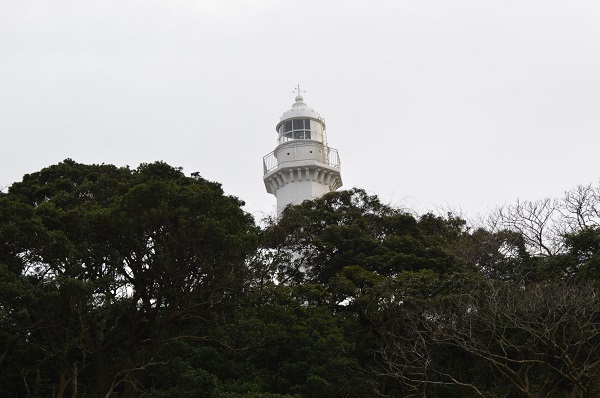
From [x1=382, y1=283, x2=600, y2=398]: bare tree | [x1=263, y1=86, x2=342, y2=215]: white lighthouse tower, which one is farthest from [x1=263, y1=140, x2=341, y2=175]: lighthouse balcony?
[x1=382, y1=283, x2=600, y2=398]: bare tree

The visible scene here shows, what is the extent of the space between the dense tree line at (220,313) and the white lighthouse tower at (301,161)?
43.3ft

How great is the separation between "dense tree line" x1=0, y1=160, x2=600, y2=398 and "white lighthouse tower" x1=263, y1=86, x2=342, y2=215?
1320cm

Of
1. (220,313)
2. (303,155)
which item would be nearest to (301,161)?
(303,155)

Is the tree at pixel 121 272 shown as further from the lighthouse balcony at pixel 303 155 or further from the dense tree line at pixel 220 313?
the lighthouse balcony at pixel 303 155

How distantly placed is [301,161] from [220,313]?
1671 centimetres

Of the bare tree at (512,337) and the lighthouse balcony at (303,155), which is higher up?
the lighthouse balcony at (303,155)

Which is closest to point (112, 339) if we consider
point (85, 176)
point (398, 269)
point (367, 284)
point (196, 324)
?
point (196, 324)

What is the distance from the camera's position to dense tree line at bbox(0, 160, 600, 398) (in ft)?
49.0

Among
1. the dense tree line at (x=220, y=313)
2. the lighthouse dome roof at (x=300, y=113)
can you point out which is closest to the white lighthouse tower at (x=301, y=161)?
the lighthouse dome roof at (x=300, y=113)

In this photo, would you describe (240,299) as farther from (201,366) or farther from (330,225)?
(330,225)

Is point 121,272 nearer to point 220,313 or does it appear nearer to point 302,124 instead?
point 220,313

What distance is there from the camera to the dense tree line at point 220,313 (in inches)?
588

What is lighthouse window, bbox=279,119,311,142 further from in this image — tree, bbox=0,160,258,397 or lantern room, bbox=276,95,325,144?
tree, bbox=0,160,258,397

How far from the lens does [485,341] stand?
16938mm
